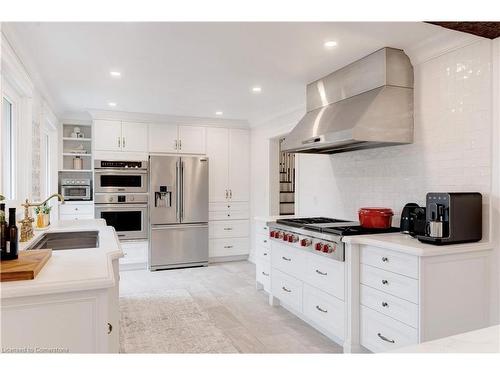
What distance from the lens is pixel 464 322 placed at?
229 centimetres

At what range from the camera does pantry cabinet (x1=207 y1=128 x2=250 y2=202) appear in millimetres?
5848

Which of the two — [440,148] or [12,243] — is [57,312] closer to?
[12,243]

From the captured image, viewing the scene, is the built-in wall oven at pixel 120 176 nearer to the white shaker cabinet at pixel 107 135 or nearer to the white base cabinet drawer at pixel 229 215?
the white shaker cabinet at pixel 107 135

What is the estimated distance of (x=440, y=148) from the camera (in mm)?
2646

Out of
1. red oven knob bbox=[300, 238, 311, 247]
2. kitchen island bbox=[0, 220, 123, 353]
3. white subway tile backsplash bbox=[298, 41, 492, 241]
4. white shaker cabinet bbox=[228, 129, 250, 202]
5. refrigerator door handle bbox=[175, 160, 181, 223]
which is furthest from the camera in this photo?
white shaker cabinet bbox=[228, 129, 250, 202]

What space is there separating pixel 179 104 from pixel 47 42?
84.6 inches

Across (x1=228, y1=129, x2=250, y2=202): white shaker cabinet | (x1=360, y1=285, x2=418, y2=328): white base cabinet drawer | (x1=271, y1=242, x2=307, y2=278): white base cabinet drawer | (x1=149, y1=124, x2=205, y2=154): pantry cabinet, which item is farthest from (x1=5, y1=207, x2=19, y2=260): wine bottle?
(x1=228, y1=129, x2=250, y2=202): white shaker cabinet

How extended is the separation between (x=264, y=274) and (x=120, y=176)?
2.69 meters

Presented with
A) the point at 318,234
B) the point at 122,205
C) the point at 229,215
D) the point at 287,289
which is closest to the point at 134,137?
the point at 122,205

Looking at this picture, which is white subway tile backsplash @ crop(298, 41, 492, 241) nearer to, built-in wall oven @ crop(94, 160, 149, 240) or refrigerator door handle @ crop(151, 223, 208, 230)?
refrigerator door handle @ crop(151, 223, 208, 230)

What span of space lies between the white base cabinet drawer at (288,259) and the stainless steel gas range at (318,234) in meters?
0.08

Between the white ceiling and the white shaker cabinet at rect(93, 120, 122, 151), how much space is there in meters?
0.76
